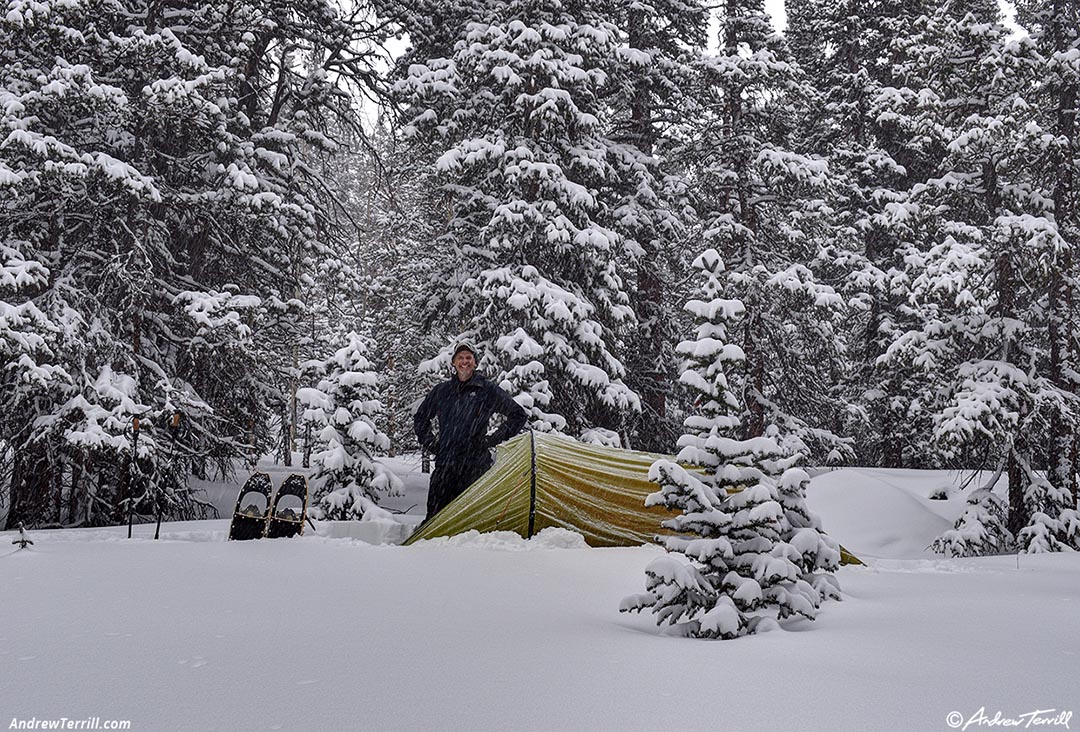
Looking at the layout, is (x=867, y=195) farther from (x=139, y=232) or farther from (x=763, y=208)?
(x=139, y=232)

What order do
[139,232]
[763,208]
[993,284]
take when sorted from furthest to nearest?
1. [763,208]
2. [139,232]
3. [993,284]

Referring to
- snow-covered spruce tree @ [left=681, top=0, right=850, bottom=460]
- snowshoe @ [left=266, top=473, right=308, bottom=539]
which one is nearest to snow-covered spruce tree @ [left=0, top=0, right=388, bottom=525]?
snowshoe @ [left=266, top=473, right=308, bottom=539]

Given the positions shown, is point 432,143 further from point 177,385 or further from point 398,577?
point 398,577

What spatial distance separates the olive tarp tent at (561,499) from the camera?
696 cm

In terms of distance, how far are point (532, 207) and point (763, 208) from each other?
21.7 feet

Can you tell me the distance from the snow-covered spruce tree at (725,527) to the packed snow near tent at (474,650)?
0.17 metres

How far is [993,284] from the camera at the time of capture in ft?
35.7

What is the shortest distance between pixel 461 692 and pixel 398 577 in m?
2.45

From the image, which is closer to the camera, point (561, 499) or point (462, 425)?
point (561, 499)

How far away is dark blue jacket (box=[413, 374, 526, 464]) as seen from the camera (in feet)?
24.9

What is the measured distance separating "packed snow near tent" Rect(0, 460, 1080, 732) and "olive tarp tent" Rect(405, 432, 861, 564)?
124 centimetres

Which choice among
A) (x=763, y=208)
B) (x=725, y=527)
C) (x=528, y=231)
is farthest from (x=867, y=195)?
(x=725, y=527)

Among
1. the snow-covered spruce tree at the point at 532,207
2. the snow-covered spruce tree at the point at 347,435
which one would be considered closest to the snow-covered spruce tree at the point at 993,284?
the snow-covered spruce tree at the point at 532,207

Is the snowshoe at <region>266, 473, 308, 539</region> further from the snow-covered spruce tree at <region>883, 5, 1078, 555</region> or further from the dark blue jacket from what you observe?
the snow-covered spruce tree at <region>883, 5, 1078, 555</region>
